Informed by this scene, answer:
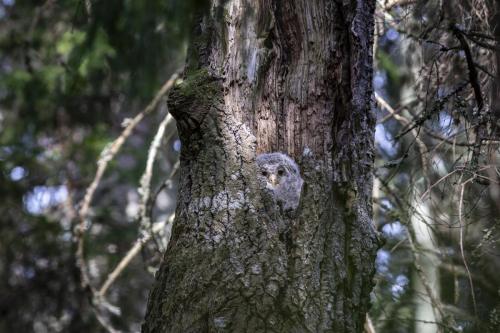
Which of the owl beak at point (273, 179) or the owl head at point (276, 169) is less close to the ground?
the owl head at point (276, 169)

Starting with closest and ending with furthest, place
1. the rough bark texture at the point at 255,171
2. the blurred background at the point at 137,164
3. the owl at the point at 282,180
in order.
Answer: the rough bark texture at the point at 255,171, the owl at the point at 282,180, the blurred background at the point at 137,164

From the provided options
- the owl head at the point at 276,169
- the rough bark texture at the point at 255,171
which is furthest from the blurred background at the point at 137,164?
the owl head at the point at 276,169

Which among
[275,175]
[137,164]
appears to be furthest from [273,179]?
[137,164]

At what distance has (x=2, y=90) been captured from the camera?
22.4ft

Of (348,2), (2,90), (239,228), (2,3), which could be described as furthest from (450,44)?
(2,3)

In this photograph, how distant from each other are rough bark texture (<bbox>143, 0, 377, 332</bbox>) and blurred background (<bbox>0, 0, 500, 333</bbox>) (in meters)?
0.48

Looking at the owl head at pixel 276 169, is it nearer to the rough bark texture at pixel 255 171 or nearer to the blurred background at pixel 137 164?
the rough bark texture at pixel 255 171

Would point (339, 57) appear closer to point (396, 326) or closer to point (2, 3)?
point (396, 326)

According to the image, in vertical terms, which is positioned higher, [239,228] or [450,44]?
[450,44]

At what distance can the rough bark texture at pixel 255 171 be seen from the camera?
7.23 feet

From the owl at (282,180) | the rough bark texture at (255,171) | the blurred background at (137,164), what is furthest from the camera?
the blurred background at (137,164)

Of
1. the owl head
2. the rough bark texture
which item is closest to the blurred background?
the rough bark texture

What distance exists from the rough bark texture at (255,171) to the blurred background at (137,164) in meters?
0.48

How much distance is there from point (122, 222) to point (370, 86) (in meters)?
5.65
